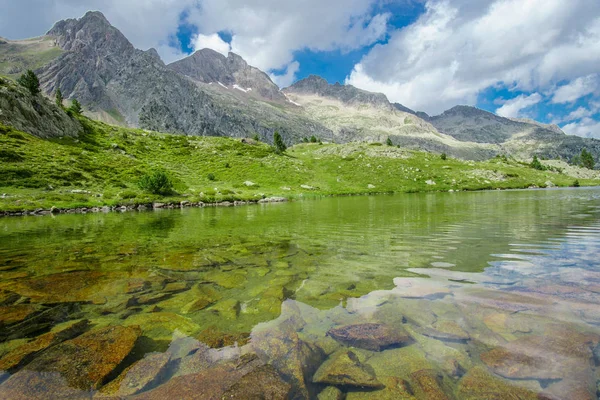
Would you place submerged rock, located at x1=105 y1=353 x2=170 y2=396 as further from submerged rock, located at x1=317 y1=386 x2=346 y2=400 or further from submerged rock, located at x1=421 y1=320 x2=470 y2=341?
submerged rock, located at x1=421 y1=320 x2=470 y2=341

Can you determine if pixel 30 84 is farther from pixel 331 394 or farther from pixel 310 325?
pixel 331 394

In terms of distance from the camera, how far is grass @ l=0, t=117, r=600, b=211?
50.0 meters

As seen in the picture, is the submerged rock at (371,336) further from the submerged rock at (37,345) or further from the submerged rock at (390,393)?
the submerged rock at (37,345)

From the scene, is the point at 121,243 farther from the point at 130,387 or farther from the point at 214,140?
the point at 214,140

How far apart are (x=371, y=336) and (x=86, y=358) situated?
15.9 ft

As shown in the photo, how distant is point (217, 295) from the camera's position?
309 inches

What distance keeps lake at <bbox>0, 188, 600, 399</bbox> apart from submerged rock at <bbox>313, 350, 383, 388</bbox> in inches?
1.1

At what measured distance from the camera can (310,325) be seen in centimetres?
602

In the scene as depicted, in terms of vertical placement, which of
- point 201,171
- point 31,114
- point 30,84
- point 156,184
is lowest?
point 156,184

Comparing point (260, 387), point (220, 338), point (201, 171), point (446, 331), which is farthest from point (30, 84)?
point (446, 331)

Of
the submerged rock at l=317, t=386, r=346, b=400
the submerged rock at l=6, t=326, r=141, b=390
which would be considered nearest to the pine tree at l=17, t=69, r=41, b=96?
the submerged rock at l=6, t=326, r=141, b=390

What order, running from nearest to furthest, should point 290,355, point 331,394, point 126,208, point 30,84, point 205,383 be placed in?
point 331,394, point 205,383, point 290,355, point 126,208, point 30,84

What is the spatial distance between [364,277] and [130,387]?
21.7ft

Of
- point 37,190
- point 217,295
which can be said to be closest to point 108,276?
point 217,295
